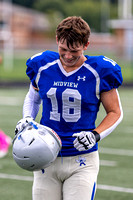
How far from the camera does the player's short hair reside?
11.2ft

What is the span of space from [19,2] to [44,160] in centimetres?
7119

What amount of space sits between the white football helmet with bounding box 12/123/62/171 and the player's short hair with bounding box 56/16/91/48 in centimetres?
62

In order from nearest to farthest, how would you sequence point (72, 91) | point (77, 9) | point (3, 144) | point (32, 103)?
point (72, 91)
point (32, 103)
point (3, 144)
point (77, 9)

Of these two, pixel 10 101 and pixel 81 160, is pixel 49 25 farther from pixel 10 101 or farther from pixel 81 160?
pixel 81 160

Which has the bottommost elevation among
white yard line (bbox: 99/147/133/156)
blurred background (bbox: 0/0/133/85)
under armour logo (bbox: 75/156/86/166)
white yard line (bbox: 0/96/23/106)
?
blurred background (bbox: 0/0/133/85)

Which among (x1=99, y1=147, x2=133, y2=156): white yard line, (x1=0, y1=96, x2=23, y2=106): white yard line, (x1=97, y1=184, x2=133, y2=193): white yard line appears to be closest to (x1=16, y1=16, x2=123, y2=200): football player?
(x1=97, y1=184, x2=133, y2=193): white yard line

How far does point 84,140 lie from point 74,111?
325mm

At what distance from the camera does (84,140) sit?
131 inches

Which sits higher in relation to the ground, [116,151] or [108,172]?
[108,172]

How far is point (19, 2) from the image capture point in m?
72.8

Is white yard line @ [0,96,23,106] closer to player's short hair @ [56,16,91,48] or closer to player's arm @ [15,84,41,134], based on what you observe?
player's arm @ [15,84,41,134]

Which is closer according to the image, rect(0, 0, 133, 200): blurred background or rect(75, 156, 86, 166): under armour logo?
rect(75, 156, 86, 166): under armour logo

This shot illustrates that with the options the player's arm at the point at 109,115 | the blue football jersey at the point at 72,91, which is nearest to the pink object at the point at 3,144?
the blue football jersey at the point at 72,91

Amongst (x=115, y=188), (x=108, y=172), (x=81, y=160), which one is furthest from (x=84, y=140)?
(x=108, y=172)
